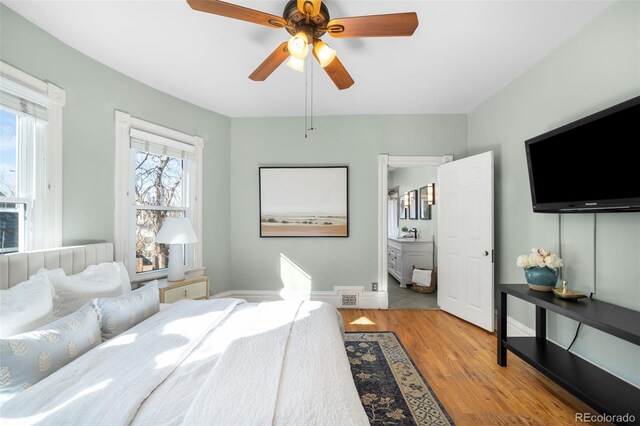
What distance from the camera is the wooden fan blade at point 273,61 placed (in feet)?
6.03

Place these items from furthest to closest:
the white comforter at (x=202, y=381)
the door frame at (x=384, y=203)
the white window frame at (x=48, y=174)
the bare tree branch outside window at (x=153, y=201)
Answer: the door frame at (x=384, y=203) → the bare tree branch outside window at (x=153, y=201) → the white window frame at (x=48, y=174) → the white comforter at (x=202, y=381)

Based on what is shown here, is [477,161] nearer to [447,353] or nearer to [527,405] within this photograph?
[447,353]

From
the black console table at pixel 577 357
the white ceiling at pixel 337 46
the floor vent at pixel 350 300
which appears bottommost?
the floor vent at pixel 350 300

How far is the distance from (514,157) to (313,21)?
8.36 ft

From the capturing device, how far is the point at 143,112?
2.97 metres

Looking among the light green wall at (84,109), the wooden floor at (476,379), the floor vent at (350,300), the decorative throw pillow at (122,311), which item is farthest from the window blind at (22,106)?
the floor vent at (350,300)

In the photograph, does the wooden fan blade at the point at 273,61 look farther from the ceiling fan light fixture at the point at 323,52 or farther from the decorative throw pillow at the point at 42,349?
the decorative throw pillow at the point at 42,349

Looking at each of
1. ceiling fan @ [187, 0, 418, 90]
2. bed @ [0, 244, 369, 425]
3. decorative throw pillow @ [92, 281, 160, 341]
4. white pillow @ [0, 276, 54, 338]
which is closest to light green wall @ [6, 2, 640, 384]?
white pillow @ [0, 276, 54, 338]

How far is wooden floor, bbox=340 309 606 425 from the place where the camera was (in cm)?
180

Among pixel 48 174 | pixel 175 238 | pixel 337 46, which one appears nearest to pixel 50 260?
pixel 48 174

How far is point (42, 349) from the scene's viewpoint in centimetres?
116

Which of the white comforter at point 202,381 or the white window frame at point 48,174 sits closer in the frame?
the white comforter at point 202,381

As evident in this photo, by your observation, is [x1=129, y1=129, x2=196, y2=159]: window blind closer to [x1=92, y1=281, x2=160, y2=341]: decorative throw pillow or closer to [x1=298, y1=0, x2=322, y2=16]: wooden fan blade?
[x1=92, y1=281, x2=160, y2=341]: decorative throw pillow

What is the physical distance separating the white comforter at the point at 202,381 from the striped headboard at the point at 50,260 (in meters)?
0.91
